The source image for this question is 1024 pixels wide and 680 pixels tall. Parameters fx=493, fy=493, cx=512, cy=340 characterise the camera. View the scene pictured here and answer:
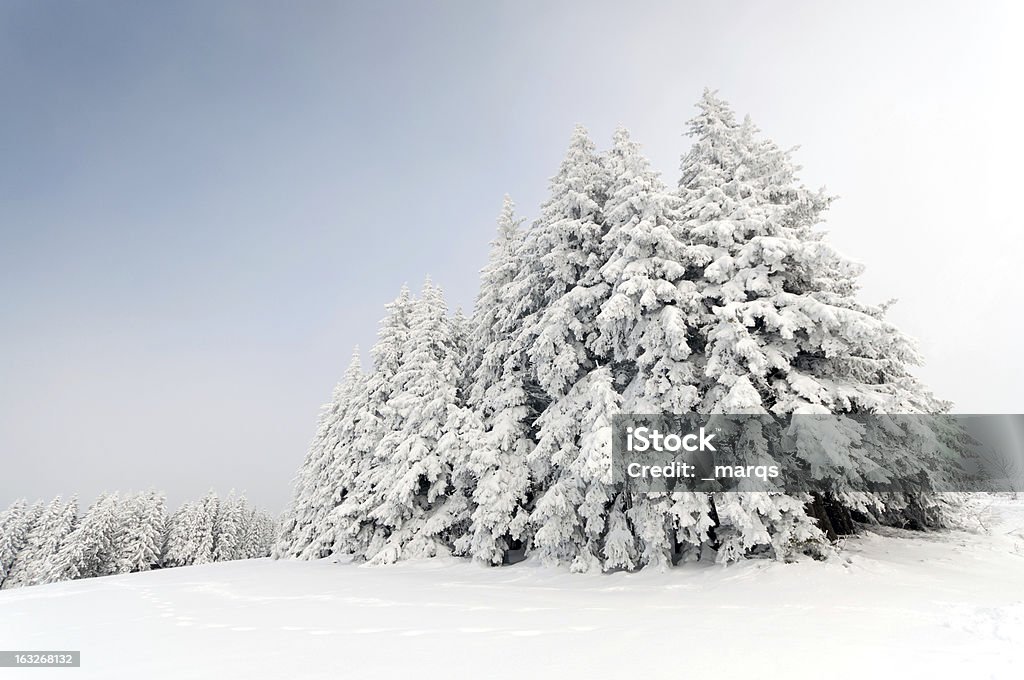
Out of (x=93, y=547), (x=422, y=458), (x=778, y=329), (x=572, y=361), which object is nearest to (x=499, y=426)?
(x=572, y=361)

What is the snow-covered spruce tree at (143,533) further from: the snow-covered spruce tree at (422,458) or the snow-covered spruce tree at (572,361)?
the snow-covered spruce tree at (572,361)

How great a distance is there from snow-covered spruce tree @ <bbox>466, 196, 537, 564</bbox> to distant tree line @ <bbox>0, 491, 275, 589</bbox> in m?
56.3

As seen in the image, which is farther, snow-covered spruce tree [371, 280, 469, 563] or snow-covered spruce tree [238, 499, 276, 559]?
snow-covered spruce tree [238, 499, 276, 559]

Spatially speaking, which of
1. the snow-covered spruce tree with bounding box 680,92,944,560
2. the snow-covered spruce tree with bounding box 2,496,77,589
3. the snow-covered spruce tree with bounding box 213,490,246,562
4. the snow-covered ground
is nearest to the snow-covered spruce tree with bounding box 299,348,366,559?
the snow-covered ground

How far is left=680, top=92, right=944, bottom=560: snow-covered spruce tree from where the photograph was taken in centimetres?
1133

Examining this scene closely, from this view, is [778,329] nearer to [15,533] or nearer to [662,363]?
[662,363]

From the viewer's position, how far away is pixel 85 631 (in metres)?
8.38

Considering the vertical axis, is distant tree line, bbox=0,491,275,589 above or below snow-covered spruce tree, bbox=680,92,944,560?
below

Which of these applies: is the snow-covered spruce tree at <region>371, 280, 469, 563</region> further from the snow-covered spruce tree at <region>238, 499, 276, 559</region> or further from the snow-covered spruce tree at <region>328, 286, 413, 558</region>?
the snow-covered spruce tree at <region>238, 499, 276, 559</region>

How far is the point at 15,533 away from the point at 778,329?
84145 millimetres

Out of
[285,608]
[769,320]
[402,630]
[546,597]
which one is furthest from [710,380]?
[285,608]

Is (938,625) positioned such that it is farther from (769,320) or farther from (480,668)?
(769,320)

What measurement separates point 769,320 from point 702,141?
276 inches

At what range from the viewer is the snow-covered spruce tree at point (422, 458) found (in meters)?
20.4
